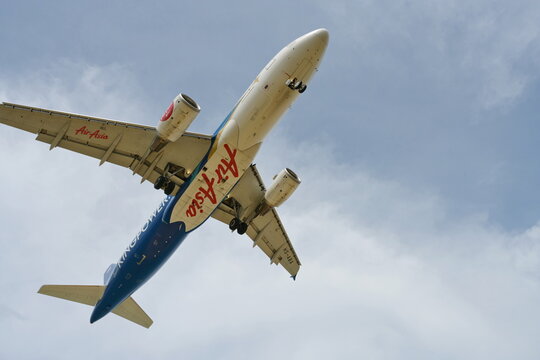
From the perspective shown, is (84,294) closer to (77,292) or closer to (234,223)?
(77,292)

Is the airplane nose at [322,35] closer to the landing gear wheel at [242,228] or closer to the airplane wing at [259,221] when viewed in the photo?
the airplane wing at [259,221]

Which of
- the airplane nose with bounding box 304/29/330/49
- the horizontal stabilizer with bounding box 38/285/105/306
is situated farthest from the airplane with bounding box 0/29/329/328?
the horizontal stabilizer with bounding box 38/285/105/306

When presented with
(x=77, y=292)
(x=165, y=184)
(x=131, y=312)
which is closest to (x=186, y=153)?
(x=165, y=184)

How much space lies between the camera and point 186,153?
1068 inches

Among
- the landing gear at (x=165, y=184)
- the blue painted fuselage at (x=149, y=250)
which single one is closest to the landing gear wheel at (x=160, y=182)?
the landing gear at (x=165, y=184)

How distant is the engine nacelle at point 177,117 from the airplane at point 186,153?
0.04m

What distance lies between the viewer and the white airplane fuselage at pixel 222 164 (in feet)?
78.2

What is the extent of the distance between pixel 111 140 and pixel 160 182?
3.05m

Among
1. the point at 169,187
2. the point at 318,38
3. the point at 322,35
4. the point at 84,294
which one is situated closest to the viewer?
the point at 318,38

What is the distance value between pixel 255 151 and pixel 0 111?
1106 cm

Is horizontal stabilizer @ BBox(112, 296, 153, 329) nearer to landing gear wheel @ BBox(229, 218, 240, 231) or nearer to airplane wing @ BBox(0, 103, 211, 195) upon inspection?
landing gear wheel @ BBox(229, 218, 240, 231)

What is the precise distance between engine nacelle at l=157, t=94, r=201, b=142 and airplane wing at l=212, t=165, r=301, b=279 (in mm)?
5805

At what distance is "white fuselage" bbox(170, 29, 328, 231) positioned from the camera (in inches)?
936

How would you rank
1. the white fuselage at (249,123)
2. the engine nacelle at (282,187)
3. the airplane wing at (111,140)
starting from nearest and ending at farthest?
the white fuselage at (249,123)
the airplane wing at (111,140)
the engine nacelle at (282,187)
